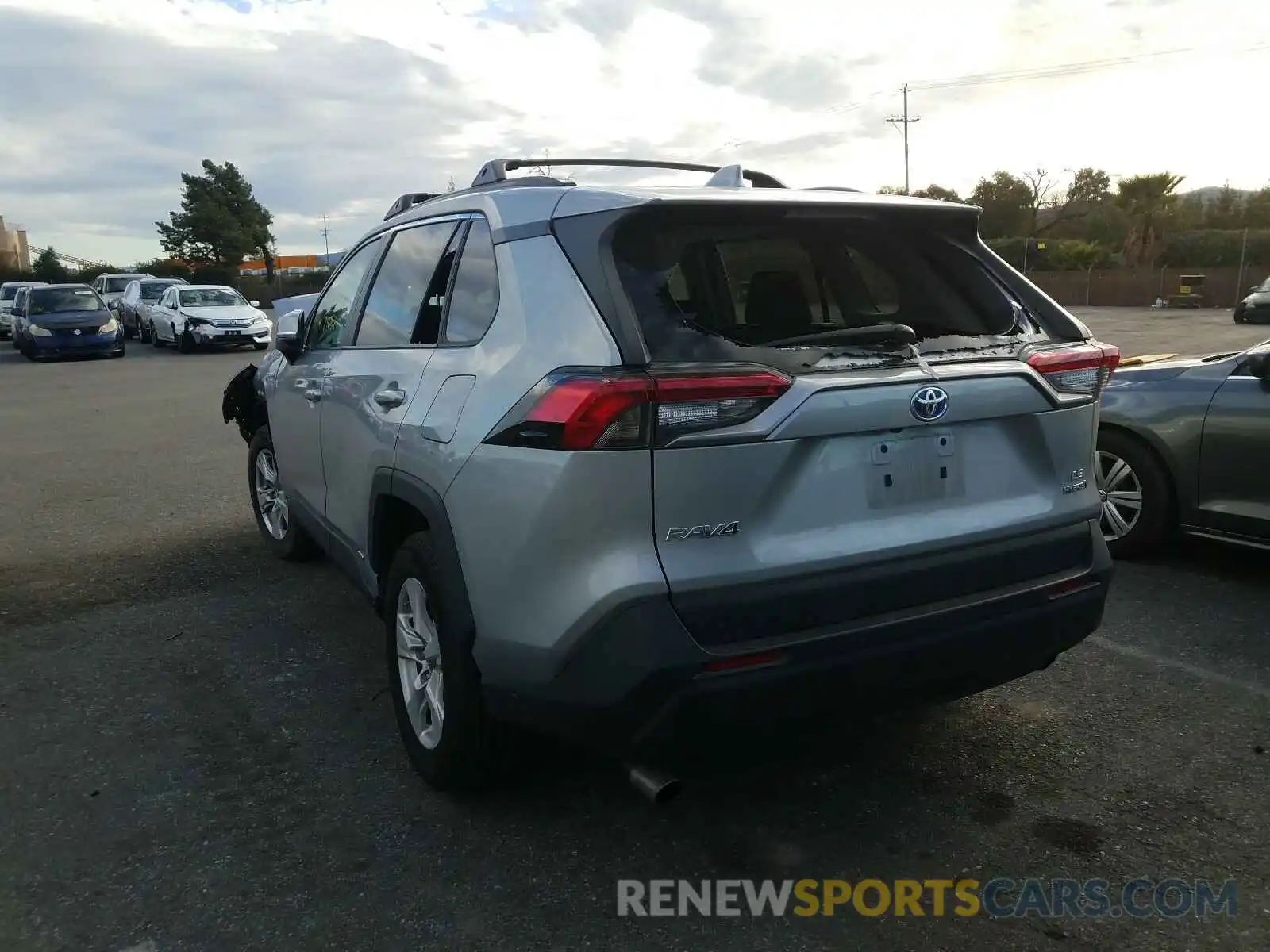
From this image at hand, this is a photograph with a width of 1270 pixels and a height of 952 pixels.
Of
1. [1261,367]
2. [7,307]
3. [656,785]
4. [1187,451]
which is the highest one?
[1261,367]

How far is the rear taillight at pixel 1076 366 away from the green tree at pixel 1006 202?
62680 mm

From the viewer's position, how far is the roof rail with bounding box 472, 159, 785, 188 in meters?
3.54

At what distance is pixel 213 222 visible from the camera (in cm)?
6781

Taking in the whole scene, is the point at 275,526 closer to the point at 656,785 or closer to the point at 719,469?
the point at 656,785

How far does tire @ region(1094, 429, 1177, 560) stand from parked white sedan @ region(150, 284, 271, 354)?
22.0 m

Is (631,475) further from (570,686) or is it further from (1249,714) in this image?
(1249,714)

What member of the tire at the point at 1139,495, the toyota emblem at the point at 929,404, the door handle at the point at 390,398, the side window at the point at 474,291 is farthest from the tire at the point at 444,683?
the tire at the point at 1139,495

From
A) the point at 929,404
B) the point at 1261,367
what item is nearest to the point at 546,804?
the point at 929,404

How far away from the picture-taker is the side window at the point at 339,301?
4.41 metres

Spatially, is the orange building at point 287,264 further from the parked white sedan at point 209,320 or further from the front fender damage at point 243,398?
the front fender damage at point 243,398

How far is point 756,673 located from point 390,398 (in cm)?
169

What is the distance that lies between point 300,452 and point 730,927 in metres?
3.11

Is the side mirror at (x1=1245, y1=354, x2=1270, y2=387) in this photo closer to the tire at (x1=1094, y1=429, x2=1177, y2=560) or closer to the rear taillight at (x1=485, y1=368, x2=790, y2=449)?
the tire at (x1=1094, y1=429, x2=1177, y2=560)

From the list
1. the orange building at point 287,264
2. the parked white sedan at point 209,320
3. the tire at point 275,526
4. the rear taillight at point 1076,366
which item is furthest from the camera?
the orange building at point 287,264
